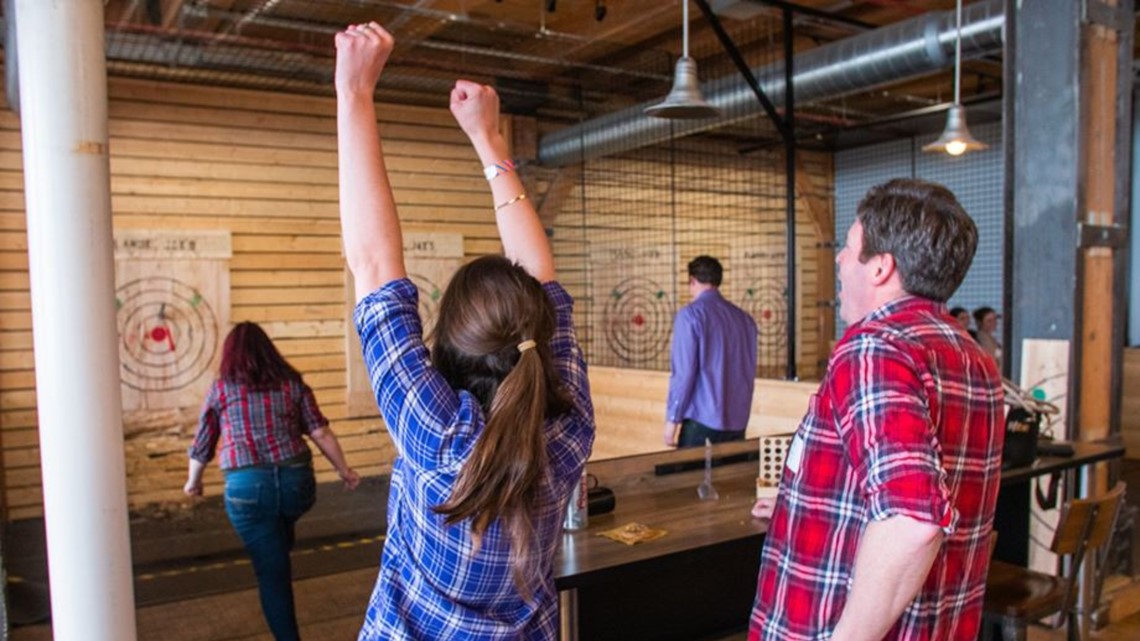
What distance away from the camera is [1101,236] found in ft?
12.0

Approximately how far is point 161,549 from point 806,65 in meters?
4.99

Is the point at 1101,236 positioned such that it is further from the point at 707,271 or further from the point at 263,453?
the point at 263,453

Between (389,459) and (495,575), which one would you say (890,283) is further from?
(389,459)

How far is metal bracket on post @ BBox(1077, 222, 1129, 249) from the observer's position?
3.59 m

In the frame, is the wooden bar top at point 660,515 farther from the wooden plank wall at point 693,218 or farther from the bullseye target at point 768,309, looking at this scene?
the bullseye target at point 768,309

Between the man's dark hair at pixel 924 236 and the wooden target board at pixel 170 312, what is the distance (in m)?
5.94

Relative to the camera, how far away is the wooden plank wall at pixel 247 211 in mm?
6055

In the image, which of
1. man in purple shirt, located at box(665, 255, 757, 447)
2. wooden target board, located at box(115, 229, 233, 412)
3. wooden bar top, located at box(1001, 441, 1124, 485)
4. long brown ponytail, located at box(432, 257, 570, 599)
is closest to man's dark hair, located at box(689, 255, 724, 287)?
man in purple shirt, located at box(665, 255, 757, 447)

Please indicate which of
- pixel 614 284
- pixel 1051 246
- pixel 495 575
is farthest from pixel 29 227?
pixel 614 284

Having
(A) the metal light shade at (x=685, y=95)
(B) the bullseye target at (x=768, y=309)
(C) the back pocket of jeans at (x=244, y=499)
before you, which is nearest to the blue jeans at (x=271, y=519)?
(C) the back pocket of jeans at (x=244, y=499)

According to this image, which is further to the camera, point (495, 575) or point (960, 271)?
point (960, 271)

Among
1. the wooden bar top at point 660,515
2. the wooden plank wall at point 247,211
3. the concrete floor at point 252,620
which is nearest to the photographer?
the wooden bar top at point 660,515

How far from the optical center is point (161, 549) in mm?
5543

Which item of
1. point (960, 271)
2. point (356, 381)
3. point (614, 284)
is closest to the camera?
point (960, 271)
